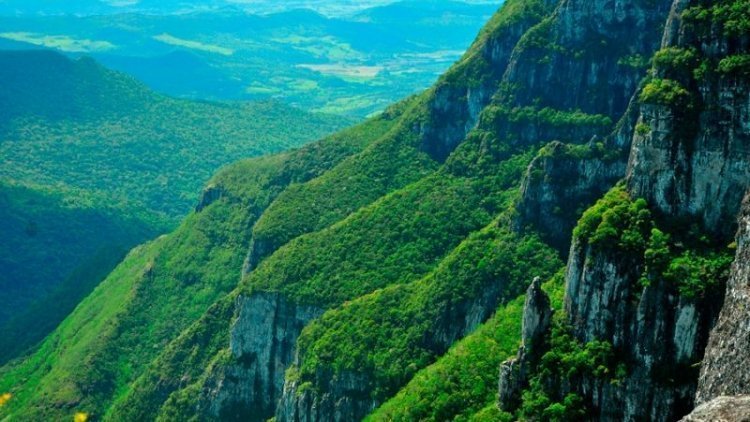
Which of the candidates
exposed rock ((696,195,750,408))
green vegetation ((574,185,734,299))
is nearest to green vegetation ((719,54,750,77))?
exposed rock ((696,195,750,408))

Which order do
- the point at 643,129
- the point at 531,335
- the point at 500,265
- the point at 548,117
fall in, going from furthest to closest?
the point at 548,117 < the point at 500,265 < the point at 531,335 < the point at 643,129

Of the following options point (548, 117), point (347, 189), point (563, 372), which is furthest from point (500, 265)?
point (347, 189)

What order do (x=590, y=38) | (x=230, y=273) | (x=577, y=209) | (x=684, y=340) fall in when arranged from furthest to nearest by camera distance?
(x=230, y=273), (x=590, y=38), (x=577, y=209), (x=684, y=340)

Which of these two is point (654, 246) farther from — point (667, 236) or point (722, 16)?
point (722, 16)

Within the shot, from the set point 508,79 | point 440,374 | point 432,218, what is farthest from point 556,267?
point 508,79

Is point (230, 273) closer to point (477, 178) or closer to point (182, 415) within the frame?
point (182, 415)

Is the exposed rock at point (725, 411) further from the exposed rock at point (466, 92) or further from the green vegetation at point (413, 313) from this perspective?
the exposed rock at point (466, 92)
